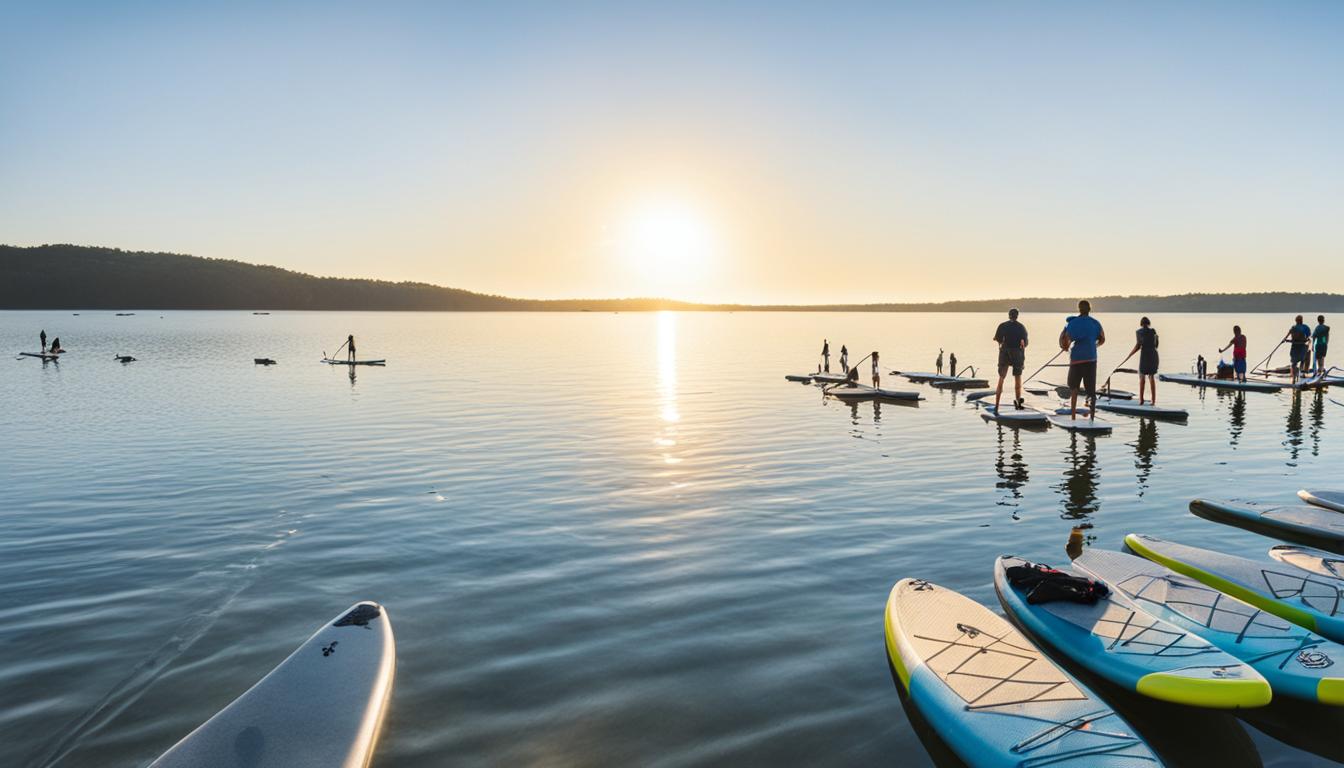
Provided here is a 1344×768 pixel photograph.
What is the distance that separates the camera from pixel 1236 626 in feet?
25.1

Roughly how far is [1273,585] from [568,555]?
9.72 meters

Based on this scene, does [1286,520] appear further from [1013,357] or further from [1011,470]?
[1013,357]

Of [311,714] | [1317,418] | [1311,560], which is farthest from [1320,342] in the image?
[311,714]

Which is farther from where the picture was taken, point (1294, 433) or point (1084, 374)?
point (1294, 433)

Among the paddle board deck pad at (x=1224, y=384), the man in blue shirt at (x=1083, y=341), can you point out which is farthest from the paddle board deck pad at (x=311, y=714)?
the paddle board deck pad at (x=1224, y=384)

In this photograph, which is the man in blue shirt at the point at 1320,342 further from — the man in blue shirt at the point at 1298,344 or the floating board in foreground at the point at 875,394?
the floating board in foreground at the point at 875,394

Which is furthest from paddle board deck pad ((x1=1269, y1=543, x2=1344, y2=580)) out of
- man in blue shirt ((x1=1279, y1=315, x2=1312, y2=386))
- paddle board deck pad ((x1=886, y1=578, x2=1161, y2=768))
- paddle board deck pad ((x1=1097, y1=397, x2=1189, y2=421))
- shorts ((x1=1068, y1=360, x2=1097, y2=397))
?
man in blue shirt ((x1=1279, y1=315, x2=1312, y2=386))

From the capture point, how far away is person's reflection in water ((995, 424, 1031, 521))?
15.7 meters

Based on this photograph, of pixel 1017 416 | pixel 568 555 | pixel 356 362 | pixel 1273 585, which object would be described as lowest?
pixel 568 555

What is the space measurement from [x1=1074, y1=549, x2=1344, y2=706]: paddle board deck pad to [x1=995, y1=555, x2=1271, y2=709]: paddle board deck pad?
44cm

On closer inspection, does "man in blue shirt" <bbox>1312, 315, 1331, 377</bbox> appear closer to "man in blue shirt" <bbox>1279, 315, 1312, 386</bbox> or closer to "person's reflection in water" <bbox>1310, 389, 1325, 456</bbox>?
"man in blue shirt" <bbox>1279, 315, 1312, 386</bbox>

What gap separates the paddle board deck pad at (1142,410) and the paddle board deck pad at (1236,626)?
812 inches

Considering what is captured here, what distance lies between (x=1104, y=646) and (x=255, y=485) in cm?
1757

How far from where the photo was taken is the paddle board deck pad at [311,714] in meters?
6.07
